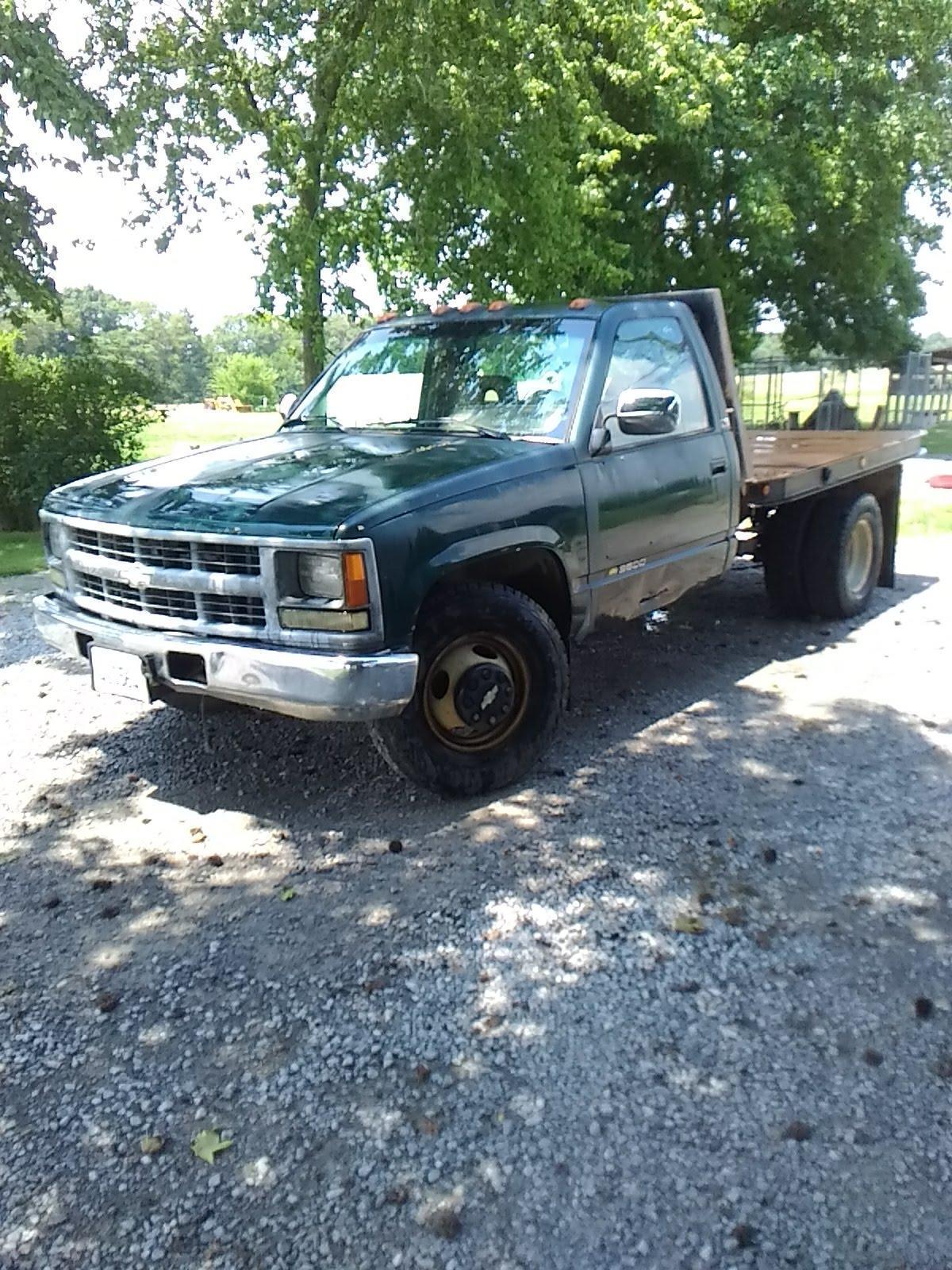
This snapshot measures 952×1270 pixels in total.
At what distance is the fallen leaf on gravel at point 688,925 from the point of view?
3702 millimetres

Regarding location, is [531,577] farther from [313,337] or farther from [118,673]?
[313,337]

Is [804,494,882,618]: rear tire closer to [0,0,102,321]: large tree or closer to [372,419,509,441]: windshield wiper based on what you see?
[372,419,509,441]: windshield wiper

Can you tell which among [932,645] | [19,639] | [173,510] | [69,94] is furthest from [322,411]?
[69,94]

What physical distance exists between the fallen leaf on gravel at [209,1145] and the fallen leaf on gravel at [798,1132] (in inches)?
55.2

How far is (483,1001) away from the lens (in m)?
3.36

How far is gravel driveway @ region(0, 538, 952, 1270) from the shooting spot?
253 centimetres

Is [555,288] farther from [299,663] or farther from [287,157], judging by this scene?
[299,663]

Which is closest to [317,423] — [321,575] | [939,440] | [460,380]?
[460,380]

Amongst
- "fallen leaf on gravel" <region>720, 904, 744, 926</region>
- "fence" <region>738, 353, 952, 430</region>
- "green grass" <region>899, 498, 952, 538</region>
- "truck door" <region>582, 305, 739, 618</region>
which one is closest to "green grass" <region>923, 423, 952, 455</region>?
"fence" <region>738, 353, 952, 430</region>

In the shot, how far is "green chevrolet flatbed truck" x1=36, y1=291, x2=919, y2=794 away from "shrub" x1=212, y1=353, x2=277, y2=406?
287ft

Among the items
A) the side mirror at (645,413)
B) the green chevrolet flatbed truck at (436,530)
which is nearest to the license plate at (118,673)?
the green chevrolet flatbed truck at (436,530)

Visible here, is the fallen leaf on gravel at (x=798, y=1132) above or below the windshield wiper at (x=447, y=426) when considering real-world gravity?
below

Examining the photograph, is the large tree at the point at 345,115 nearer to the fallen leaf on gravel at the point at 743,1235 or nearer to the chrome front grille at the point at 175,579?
the chrome front grille at the point at 175,579

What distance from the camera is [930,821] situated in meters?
4.55
